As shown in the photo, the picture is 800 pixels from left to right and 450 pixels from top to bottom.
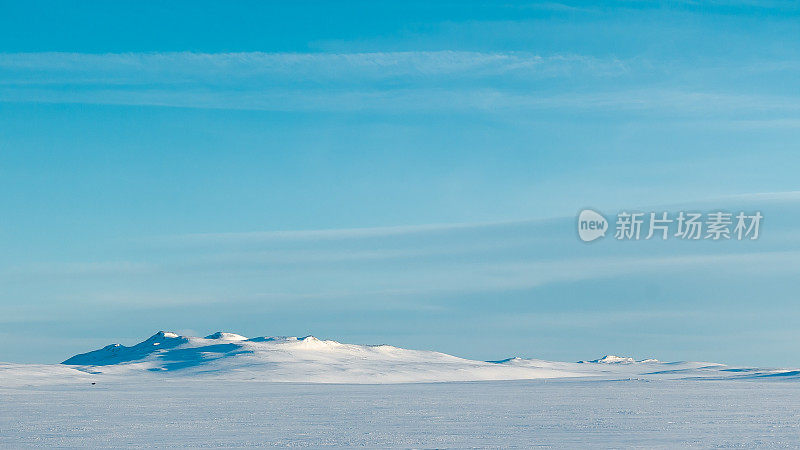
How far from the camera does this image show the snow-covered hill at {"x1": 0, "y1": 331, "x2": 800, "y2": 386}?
130875mm

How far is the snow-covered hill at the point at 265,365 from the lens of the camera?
429ft

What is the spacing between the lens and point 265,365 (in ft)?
465

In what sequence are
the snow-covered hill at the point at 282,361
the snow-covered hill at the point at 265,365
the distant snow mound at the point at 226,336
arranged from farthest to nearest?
the distant snow mound at the point at 226,336 → the snow-covered hill at the point at 282,361 → the snow-covered hill at the point at 265,365

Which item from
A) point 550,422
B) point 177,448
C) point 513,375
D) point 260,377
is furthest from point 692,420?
point 513,375

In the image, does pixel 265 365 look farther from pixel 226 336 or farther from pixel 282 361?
pixel 226 336

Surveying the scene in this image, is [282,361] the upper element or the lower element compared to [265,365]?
upper

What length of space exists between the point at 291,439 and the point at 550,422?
12.3 m

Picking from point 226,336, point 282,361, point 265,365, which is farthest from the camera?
point 226,336

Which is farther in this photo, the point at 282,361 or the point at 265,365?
the point at 282,361

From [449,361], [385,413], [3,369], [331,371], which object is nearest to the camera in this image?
[385,413]

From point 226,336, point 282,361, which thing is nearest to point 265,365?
point 282,361

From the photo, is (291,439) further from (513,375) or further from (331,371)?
(513,375)

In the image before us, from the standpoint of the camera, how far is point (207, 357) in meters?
156

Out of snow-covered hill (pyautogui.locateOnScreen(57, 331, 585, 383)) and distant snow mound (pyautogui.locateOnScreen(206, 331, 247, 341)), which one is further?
distant snow mound (pyautogui.locateOnScreen(206, 331, 247, 341))
